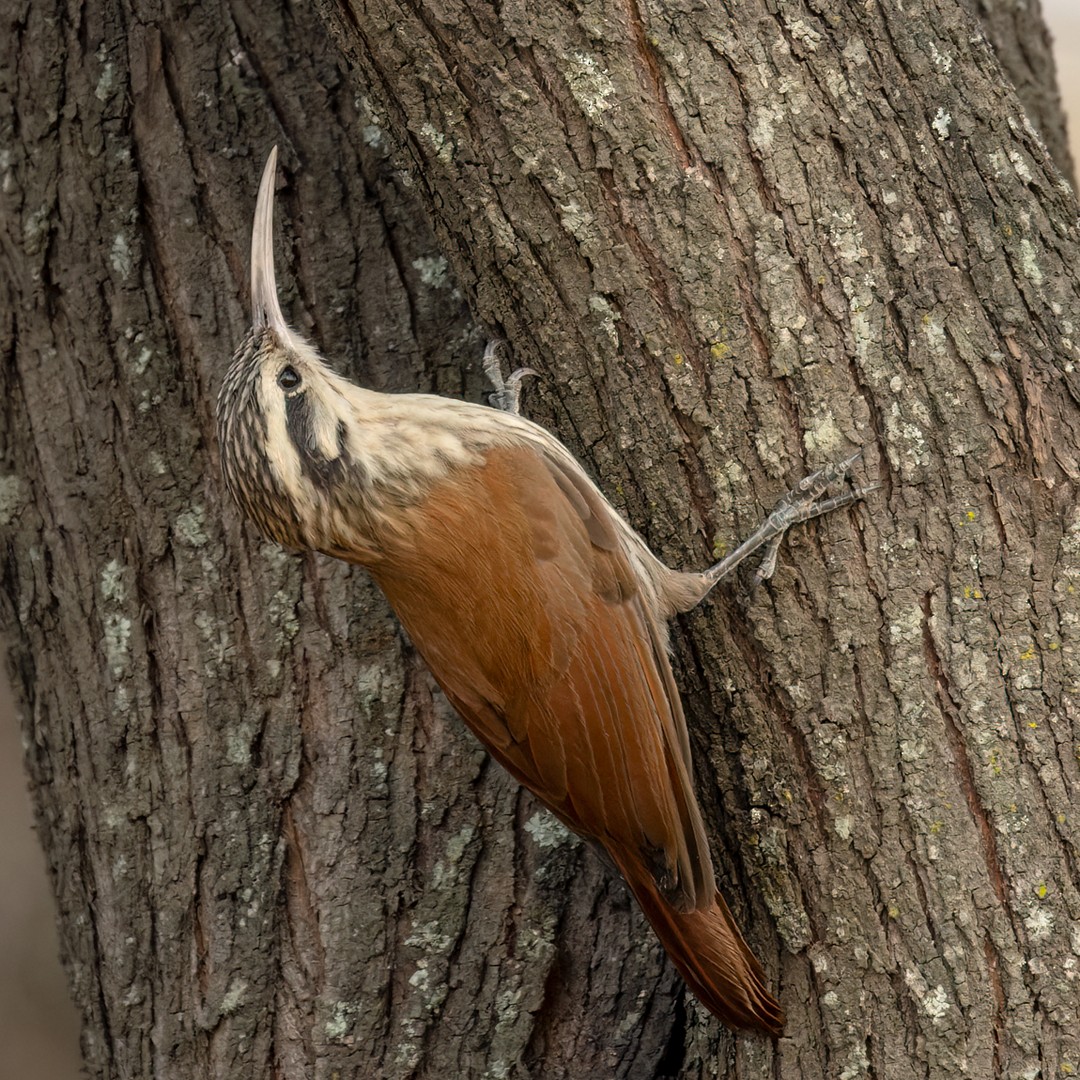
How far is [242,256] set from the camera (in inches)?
109

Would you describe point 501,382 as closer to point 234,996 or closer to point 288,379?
point 288,379

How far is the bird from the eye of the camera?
2422 millimetres

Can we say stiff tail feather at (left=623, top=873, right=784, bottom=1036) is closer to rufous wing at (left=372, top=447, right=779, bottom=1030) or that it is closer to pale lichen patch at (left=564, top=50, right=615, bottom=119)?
rufous wing at (left=372, top=447, right=779, bottom=1030)

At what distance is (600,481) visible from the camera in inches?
97.2

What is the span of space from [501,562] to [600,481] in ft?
0.91

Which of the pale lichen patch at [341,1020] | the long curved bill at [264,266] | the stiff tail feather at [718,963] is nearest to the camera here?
the stiff tail feather at [718,963]

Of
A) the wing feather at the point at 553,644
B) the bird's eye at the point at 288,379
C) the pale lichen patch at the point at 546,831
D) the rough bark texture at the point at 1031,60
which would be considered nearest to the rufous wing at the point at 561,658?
the wing feather at the point at 553,644

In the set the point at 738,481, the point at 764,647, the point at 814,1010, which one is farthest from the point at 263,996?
the point at 738,481

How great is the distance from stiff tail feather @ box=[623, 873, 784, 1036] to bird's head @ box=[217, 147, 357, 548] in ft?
3.46

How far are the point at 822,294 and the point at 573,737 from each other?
3.25 ft

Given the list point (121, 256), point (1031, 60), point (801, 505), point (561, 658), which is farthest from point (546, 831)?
point (1031, 60)

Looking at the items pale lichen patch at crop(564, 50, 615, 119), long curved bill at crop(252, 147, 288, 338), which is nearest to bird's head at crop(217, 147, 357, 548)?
long curved bill at crop(252, 147, 288, 338)

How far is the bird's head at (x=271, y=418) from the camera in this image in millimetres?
2547

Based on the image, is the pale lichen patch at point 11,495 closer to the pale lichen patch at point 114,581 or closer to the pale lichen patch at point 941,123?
the pale lichen patch at point 114,581
